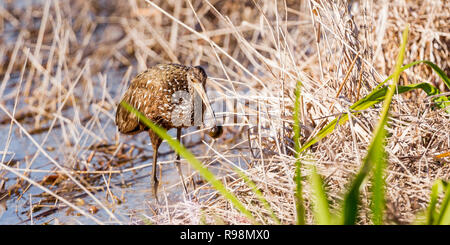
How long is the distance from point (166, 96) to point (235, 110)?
1098 millimetres

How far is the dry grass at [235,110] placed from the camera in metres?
3.46

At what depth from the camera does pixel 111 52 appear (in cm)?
719

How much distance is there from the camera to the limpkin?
4438mm

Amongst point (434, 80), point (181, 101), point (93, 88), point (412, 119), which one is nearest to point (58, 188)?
point (181, 101)

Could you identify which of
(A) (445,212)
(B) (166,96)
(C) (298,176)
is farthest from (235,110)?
(C) (298,176)

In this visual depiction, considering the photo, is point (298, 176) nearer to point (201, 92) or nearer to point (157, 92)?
point (201, 92)

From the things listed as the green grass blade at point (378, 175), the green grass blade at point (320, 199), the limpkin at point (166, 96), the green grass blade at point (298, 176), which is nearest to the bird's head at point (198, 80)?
the limpkin at point (166, 96)

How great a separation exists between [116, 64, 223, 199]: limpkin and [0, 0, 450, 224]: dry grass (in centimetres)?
19

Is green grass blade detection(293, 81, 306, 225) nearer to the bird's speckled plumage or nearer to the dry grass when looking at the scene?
the dry grass

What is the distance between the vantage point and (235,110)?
217 inches

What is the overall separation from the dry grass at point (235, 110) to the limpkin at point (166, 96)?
0.63 ft

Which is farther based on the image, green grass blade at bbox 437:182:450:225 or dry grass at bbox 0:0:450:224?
dry grass at bbox 0:0:450:224

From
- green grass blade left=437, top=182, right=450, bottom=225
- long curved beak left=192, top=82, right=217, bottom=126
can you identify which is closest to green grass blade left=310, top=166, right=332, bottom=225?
green grass blade left=437, top=182, right=450, bottom=225
